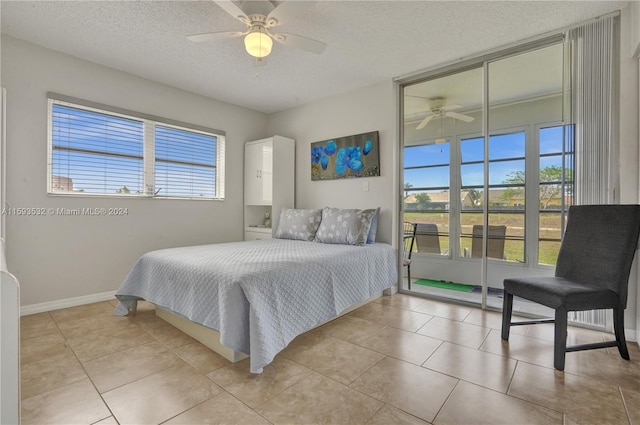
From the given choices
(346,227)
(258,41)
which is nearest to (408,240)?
(346,227)

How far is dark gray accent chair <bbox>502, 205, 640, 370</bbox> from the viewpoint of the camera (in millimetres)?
1890

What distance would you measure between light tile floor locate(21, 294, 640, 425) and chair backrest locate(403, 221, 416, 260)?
4.73 ft

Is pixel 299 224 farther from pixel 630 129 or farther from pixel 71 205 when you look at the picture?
pixel 630 129

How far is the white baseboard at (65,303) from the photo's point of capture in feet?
9.21

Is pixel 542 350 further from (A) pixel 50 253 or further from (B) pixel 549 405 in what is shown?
(A) pixel 50 253

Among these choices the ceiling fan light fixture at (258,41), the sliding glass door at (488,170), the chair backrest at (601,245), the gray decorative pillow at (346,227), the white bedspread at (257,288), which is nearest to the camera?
the white bedspread at (257,288)

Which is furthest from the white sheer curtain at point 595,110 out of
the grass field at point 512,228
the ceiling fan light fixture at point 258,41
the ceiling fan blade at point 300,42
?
the ceiling fan light fixture at point 258,41

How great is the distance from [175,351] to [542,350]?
254cm

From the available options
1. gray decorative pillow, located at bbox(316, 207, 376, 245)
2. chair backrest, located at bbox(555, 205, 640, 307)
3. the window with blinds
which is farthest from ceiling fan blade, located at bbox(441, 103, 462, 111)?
the window with blinds

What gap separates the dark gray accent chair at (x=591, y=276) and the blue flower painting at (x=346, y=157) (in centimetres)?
196

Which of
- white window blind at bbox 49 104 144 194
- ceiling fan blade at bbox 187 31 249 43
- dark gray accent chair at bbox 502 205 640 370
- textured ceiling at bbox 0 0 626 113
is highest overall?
textured ceiling at bbox 0 0 626 113

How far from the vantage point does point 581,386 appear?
66.8 inches

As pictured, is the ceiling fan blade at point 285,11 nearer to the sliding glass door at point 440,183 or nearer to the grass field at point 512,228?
the sliding glass door at point 440,183

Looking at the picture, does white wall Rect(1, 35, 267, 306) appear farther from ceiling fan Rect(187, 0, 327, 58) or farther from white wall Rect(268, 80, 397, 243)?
ceiling fan Rect(187, 0, 327, 58)
